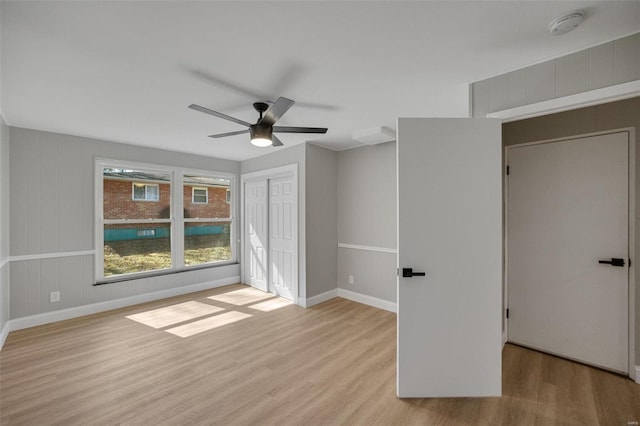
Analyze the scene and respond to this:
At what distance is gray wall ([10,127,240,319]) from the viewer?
332 centimetres

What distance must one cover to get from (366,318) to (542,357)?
1.83 meters

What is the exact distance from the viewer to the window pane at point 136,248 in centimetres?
405

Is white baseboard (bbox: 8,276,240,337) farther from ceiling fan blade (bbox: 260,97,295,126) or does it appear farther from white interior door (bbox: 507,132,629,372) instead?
white interior door (bbox: 507,132,629,372)

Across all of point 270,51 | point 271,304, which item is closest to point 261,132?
point 270,51

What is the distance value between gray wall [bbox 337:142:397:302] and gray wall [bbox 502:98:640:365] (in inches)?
59.0

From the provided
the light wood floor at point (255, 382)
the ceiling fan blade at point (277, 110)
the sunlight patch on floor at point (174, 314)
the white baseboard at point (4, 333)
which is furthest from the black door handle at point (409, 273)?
the white baseboard at point (4, 333)

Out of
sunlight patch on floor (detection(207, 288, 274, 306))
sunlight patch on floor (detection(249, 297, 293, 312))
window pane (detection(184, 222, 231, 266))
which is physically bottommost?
sunlight patch on floor (detection(249, 297, 293, 312))

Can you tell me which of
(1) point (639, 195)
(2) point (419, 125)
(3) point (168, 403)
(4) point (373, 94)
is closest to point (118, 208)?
(3) point (168, 403)

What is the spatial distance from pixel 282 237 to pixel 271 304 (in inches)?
42.2

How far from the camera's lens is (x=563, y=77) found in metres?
1.88

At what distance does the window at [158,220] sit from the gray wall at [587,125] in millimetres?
4591

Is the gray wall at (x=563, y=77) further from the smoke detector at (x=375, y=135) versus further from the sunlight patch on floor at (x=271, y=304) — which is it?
the sunlight patch on floor at (x=271, y=304)

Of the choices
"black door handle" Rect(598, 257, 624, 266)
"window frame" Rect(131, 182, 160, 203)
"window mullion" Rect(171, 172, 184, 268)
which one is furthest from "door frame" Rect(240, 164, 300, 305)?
"black door handle" Rect(598, 257, 624, 266)

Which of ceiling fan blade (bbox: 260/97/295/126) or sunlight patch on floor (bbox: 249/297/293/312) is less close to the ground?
ceiling fan blade (bbox: 260/97/295/126)
